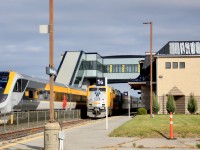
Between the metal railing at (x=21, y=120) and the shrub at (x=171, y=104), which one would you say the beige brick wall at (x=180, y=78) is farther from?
the metal railing at (x=21, y=120)

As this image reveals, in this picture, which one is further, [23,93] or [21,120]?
[23,93]

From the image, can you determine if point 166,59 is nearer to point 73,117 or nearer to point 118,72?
point 73,117

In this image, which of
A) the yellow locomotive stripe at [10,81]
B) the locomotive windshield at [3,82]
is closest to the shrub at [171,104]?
the yellow locomotive stripe at [10,81]

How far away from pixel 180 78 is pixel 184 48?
604 cm

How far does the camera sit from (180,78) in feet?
169

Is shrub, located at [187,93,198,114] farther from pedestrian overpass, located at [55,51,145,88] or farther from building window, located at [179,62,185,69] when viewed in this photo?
pedestrian overpass, located at [55,51,145,88]

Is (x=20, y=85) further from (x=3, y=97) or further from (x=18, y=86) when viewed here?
(x=3, y=97)

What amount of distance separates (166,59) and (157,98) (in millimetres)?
4750

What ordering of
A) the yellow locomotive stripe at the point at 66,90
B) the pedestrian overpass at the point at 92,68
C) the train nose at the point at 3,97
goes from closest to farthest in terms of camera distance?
the train nose at the point at 3,97 < the yellow locomotive stripe at the point at 66,90 < the pedestrian overpass at the point at 92,68

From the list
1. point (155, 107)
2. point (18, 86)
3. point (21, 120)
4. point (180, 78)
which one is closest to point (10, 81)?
point (18, 86)

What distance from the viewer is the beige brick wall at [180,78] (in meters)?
51.2

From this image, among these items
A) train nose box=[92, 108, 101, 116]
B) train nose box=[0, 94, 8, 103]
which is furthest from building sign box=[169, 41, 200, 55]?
train nose box=[0, 94, 8, 103]

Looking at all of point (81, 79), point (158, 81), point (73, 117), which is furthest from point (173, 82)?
point (81, 79)

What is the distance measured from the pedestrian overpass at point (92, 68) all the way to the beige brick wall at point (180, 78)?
40.0 metres
